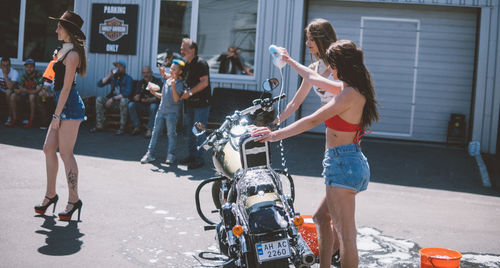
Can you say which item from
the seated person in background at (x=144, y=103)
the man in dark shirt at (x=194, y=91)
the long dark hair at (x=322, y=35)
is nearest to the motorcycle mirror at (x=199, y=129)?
the long dark hair at (x=322, y=35)

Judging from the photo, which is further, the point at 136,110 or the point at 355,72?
the point at 136,110

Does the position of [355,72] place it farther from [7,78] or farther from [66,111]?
[7,78]

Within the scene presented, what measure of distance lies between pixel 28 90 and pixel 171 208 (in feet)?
24.3

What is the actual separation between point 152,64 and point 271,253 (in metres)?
10.0

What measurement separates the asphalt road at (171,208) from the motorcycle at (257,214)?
726 millimetres

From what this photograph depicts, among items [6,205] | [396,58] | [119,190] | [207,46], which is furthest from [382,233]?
[207,46]

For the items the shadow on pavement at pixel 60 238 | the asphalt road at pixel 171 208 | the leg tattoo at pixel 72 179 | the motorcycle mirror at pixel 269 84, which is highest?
the motorcycle mirror at pixel 269 84

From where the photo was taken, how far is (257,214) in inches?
154

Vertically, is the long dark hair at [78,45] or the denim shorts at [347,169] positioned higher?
the long dark hair at [78,45]

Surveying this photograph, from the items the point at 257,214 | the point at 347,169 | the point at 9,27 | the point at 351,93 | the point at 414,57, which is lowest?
the point at 257,214

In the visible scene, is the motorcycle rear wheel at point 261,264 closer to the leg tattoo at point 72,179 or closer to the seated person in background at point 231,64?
the leg tattoo at point 72,179

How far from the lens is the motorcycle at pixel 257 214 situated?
384 cm

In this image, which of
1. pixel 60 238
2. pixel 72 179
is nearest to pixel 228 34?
pixel 72 179

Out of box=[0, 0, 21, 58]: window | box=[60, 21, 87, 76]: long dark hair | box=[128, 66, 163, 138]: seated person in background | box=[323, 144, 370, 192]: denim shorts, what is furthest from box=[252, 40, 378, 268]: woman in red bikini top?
box=[0, 0, 21, 58]: window
